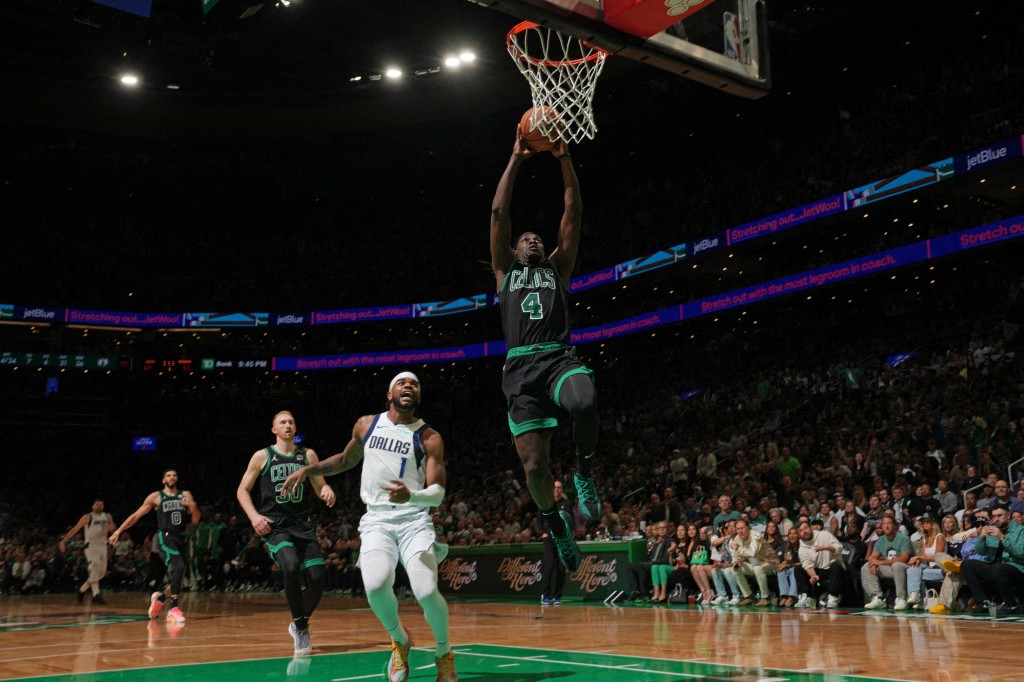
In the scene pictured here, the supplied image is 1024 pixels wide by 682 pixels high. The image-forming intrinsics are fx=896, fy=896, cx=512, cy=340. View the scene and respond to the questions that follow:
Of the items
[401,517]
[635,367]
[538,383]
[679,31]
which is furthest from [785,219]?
[401,517]

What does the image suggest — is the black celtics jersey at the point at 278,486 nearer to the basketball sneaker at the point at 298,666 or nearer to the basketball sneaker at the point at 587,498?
the basketball sneaker at the point at 298,666

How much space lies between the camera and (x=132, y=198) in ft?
125

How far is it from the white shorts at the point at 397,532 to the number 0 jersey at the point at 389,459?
7cm

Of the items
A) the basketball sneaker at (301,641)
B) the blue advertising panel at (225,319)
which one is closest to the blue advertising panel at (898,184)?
the basketball sneaker at (301,641)

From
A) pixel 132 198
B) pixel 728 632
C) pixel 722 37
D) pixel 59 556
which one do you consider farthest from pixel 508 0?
pixel 132 198

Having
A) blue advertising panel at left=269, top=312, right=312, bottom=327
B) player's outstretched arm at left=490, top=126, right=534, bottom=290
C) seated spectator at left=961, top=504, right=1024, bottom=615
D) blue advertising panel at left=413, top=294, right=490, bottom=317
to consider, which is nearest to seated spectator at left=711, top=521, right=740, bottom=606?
seated spectator at left=961, top=504, right=1024, bottom=615

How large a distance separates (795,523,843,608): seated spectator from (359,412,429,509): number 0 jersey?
9066 mm

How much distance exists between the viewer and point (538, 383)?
6.23 metres

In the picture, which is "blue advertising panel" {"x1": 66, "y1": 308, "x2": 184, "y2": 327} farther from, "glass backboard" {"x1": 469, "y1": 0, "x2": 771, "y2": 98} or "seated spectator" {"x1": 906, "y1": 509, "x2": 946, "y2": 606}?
"glass backboard" {"x1": 469, "y1": 0, "x2": 771, "y2": 98}

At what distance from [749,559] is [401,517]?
956 cm

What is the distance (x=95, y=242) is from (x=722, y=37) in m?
37.3

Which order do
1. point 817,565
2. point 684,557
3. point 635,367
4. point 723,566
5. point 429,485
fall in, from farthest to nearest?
point 635,367 < point 684,557 < point 723,566 < point 817,565 < point 429,485

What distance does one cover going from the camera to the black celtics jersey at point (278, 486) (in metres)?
9.11

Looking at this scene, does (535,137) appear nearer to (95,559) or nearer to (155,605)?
(155,605)
